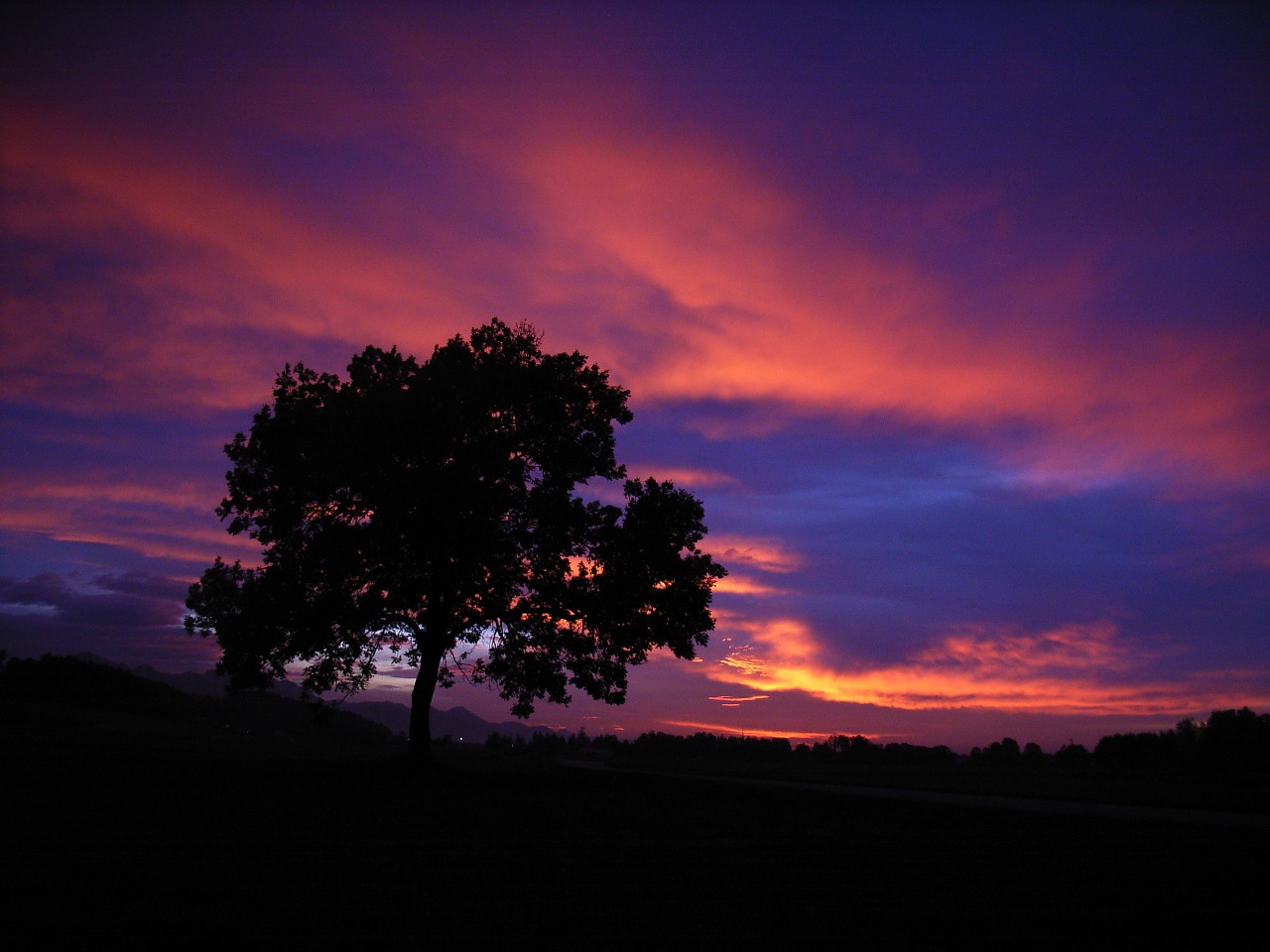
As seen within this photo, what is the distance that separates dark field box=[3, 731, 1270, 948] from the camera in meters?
6.37

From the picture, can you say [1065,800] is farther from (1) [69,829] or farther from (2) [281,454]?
(2) [281,454]

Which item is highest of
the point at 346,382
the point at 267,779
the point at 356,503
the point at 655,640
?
the point at 346,382

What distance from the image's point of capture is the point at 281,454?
89.8 feet

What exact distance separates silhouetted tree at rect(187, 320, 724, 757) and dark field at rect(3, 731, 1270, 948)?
11.1 metres

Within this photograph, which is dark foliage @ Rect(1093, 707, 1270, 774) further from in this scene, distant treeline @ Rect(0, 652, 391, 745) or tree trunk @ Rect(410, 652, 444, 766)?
distant treeline @ Rect(0, 652, 391, 745)

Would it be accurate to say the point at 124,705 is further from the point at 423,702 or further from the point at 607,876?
the point at 607,876

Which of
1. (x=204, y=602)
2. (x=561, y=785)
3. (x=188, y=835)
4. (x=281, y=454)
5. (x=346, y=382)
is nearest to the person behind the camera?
(x=188, y=835)

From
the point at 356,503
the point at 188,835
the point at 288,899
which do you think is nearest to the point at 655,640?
the point at 356,503

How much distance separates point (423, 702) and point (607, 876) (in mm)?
22766

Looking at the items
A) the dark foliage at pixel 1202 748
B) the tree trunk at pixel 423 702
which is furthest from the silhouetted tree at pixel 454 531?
the dark foliage at pixel 1202 748

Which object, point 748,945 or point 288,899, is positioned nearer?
point 748,945

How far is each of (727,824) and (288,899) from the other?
28.5 feet

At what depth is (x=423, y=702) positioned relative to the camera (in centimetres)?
2969

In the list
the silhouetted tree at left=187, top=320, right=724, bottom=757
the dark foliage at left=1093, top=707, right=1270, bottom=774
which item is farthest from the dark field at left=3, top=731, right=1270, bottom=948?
the dark foliage at left=1093, top=707, right=1270, bottom=774
